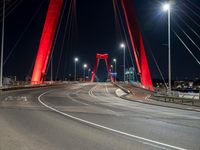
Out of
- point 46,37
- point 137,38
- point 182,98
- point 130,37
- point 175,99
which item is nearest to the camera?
point 182,98

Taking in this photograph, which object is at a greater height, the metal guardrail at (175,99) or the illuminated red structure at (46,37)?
the illuminated red structure at (46,37)

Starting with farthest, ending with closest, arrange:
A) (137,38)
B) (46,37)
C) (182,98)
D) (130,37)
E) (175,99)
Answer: (46,37)
(130,37)
(137,38)
(175,99)
(182,98)

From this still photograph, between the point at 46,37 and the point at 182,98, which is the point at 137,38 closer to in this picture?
the point at 46,37

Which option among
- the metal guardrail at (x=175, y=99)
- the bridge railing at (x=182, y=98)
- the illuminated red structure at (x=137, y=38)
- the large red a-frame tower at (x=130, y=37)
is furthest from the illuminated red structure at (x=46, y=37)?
the bridge railing at (x=182, y=98)

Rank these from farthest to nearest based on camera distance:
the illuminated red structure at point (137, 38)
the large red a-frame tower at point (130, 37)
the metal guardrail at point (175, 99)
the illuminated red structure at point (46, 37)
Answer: the illuminated red structure at point (46, 37) → the large red a-frame tower at point (130, 37) → the illuminated red structure at point (137, 38) → the metal guardrail at point (175, 99)

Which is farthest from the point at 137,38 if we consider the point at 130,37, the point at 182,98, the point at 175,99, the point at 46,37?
the point at 182,98

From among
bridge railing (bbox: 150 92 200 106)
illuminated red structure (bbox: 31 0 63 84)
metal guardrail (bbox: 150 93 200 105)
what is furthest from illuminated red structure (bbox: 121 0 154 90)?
bridge railing (bbox: 150 92 200 106)

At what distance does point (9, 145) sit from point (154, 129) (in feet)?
15.9

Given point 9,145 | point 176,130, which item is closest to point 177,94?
point 176,130

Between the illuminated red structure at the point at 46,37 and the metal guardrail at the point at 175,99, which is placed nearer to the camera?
the metal guardrail at the point at 175,99

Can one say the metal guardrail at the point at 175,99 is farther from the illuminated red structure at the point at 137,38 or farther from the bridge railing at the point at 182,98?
the illuminated red structure at the point at 137,38

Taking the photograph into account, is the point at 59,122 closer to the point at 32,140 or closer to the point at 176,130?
the point at 32,140

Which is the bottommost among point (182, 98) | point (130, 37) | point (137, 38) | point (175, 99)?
point (175, 99)

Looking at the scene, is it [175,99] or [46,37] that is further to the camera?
[46,37]
